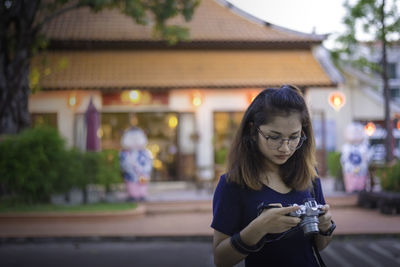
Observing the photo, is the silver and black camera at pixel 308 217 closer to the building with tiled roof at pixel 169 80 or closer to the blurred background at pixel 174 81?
the blurred background at pixel 174 81

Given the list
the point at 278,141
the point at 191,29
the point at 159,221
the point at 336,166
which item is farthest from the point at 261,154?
the point at 191,29

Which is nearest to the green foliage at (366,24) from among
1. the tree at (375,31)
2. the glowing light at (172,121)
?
the tree at (375,31)

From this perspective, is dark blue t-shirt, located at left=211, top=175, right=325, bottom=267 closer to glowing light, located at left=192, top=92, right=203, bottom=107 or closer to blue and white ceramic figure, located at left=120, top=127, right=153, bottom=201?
blue and white ceramic figure, located at left=120, top=127, right=153, bottom=201

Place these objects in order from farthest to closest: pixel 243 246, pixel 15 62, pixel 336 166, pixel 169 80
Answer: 1. pixel 169 80
2. pixel 336 166
3. pixel 15 62
4. pixel 243 246

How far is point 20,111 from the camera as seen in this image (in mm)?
10781

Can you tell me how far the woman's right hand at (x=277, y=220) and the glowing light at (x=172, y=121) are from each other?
42.0ft

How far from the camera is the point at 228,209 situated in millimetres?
1867

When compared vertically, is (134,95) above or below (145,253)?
above

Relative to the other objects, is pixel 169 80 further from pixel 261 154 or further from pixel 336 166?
pixel 261 154

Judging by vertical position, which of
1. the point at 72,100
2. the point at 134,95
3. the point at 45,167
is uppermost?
the point at 134,95

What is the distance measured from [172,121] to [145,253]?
8.29 meters

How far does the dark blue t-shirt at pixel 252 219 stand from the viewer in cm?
187

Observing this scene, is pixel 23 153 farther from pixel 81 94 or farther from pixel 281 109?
pixel 281 109

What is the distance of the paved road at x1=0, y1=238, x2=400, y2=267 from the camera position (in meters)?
5.82
